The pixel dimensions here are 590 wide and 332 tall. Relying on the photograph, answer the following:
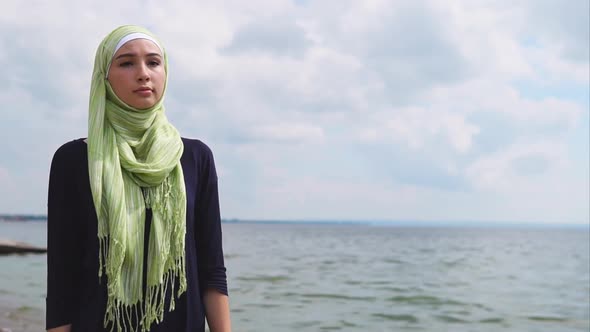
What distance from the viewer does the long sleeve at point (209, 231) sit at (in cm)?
204

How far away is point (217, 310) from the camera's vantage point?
79.4 inches

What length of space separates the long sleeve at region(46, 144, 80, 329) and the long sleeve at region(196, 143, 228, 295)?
15.6 inches

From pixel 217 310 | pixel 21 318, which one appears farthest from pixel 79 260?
pixel 21 318

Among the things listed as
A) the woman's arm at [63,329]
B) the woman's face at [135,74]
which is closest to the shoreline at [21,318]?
the woman's arm at [63,329]

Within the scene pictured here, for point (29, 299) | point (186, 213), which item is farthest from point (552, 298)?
point (186, 213)

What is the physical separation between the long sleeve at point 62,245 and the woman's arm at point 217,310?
0.42 m

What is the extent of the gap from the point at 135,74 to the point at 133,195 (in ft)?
1.23

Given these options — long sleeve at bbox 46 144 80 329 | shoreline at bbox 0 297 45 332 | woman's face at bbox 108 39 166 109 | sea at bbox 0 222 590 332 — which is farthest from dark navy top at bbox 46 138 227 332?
sea at bbox 0 222 590 332

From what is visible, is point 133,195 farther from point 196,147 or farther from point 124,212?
point 196,147

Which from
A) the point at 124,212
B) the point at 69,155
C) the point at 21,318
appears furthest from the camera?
the point at 21,318

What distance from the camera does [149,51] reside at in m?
1.91

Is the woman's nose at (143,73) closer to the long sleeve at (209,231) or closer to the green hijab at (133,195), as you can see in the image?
the green hijab at (133,195)

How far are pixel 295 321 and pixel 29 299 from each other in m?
6.26

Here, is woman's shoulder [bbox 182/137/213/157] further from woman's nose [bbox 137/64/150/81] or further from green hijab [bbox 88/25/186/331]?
woman's nose [bbox 137/64/150/81]
